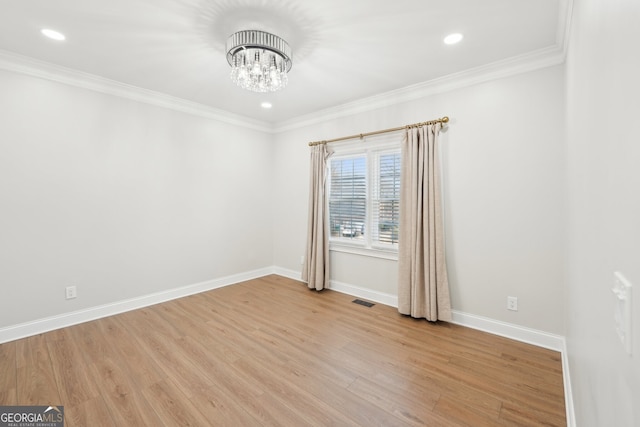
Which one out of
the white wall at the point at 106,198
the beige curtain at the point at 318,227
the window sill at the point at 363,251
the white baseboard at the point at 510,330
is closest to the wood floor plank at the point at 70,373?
the white wall at the point at 106,198

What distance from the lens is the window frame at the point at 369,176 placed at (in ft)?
11.8

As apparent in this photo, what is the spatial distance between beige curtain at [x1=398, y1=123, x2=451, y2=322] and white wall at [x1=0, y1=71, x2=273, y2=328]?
106 inches

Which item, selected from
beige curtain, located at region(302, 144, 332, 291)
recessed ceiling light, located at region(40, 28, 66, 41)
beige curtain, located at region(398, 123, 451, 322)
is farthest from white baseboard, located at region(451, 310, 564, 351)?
recessed ceiling light, located at region(40, 28, 66, 41)

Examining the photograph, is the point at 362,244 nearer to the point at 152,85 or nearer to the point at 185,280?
the point at 185,280

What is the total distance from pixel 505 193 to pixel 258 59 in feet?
8.69

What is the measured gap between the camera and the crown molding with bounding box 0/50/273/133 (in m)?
2.68

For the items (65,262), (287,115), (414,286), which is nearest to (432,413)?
(414,286)

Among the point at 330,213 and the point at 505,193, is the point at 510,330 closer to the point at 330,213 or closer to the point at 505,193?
the point at 505,193

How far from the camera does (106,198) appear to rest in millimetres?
3244

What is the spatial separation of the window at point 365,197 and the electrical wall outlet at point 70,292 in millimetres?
3149

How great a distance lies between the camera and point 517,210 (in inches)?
106

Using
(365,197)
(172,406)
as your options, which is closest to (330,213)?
(365,197)

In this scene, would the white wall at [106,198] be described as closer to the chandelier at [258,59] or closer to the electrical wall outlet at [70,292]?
the electrical wall outlet at [70,292]

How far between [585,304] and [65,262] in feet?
14.2
